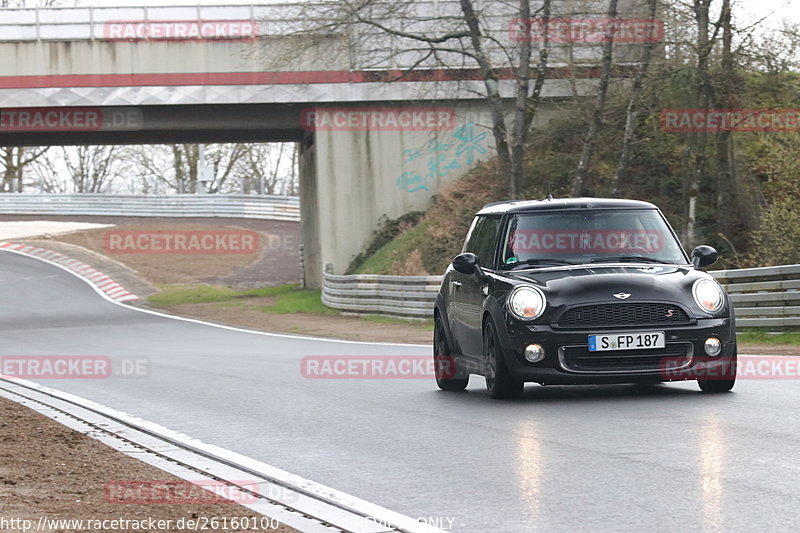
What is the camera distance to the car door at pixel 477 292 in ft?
36.9

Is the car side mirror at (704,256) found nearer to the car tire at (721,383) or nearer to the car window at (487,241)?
the car tire at (721,383)

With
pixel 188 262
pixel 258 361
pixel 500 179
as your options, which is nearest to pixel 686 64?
pixel 500 179

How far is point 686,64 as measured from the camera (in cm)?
2894

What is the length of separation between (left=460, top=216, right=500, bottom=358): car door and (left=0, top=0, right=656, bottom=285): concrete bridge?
2468 centimetres

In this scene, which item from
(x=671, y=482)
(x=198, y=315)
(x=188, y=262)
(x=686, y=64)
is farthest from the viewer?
(x=188, y=262)

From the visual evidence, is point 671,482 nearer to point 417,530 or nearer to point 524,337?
point 417,530

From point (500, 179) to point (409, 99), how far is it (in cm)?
345

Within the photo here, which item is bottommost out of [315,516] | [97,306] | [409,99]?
[97,306]

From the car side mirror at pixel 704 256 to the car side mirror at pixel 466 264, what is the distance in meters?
1.83

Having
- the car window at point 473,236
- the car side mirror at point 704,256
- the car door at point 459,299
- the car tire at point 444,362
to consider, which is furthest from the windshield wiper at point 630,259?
the car tire at point 444,362

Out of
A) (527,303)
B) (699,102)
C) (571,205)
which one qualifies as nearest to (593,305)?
(527,303)

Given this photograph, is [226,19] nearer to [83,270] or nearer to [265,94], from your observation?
[265,94]

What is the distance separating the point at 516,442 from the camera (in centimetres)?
849

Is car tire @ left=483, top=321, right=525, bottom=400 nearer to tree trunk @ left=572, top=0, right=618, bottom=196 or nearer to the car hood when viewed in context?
the car hood
